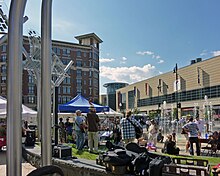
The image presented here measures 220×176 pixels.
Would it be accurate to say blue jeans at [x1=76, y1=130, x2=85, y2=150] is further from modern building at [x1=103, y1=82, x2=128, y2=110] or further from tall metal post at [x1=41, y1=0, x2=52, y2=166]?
modern building at [x1=103, y1=82, x2=128, y2=110]

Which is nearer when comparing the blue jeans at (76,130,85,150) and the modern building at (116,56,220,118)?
the blue jeans at (76,130,85,150)

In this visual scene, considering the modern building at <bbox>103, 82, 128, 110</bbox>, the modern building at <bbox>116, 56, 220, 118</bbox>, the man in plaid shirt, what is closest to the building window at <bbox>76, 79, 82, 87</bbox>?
A: the modern building at <bbox>116, 56, 220, 118</bbox>

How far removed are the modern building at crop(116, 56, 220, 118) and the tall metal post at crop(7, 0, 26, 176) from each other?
3863 centimetres

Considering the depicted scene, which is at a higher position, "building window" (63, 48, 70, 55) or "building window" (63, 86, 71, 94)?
"building window" (63, 48, 70, 55)

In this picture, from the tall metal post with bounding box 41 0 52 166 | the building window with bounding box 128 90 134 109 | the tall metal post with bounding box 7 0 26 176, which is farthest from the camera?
the building window with bounding box 128 90 134 109

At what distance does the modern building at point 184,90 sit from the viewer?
181 feet

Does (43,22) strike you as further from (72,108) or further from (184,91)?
(184,91)

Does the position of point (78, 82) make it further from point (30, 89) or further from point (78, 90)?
point (30, 89)

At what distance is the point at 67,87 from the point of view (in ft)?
285

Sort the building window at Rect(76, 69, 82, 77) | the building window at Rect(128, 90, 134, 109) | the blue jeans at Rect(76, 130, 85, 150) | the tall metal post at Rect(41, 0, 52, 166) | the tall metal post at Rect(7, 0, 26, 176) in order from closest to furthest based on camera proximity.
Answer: the tall metal post at Rect(7, 0, 26, 176) < the tall metal post at Rect(41, 0, 52, 166) < the blue jeans at Rect(76, 130, 85, 150) < the building window at Rect(76, 69, 82, 77) < the building window at Rect(128, 90, 134, 109)

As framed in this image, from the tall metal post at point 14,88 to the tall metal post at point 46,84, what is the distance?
40cm

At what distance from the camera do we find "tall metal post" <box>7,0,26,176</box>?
2.39 metres

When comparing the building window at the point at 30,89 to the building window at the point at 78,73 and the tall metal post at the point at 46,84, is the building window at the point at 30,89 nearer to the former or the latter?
the building window at the point at 78,73

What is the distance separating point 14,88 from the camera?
2.39 meters
